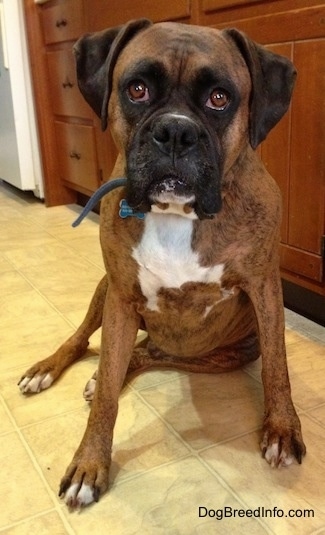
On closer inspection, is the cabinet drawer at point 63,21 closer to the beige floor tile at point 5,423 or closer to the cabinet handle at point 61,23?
the cabinet handle at point 61,23

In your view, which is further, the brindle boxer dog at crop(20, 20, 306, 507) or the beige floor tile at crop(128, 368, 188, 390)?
the beige floor tile at crop(128, 368, 188, 390)

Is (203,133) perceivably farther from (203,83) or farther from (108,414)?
(108,414)

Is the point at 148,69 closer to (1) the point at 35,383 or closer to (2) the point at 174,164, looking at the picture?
(2) the point at 174,164

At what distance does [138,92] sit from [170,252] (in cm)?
30

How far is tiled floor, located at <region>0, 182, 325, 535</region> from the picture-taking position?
105 cm

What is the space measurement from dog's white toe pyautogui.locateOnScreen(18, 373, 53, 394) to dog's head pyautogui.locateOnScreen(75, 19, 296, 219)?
644mm

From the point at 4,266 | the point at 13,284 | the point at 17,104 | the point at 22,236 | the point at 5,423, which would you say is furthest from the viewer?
the point at 17,104

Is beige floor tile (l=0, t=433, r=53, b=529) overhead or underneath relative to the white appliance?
underneath

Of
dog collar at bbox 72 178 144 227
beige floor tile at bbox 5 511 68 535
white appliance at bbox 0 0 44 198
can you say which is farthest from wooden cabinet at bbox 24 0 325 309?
beige floor tile at bbox 5 511 68 535

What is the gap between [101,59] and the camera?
3.66ft

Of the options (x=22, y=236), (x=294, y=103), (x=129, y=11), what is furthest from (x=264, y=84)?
(x=22, y=236)

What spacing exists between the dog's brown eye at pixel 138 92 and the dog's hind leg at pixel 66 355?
51 cm

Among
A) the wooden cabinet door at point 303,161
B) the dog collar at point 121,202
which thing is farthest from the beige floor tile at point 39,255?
the dog collar at point 121,202

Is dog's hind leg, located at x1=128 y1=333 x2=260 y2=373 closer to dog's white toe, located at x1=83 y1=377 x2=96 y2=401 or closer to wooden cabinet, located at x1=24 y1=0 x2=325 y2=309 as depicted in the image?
dog's white toe, located at x1=83 y1=377 x2=96 y2=401
